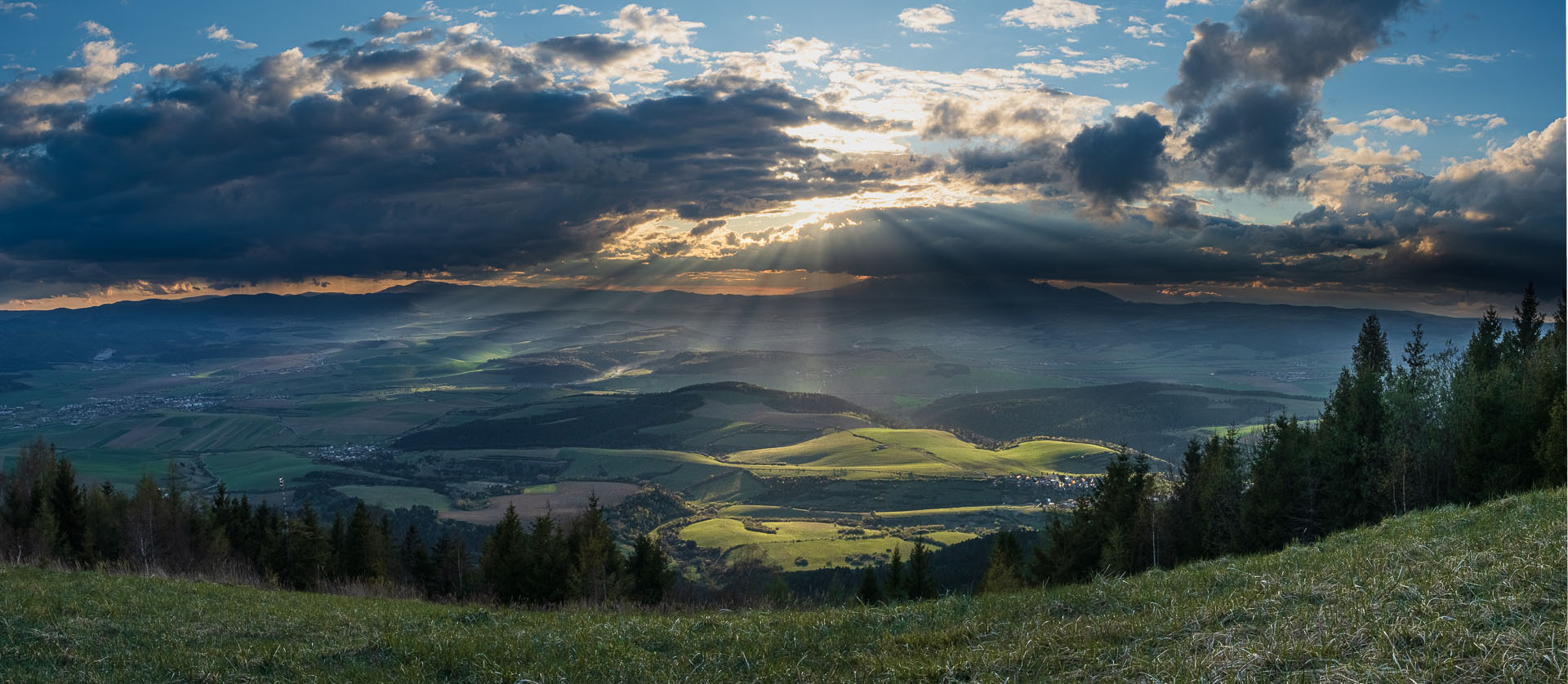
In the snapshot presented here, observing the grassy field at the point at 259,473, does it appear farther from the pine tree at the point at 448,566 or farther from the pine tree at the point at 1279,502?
the pine tree at the point at 1279,502

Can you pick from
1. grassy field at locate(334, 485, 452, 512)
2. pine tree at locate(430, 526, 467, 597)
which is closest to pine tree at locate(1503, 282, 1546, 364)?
pine tree at locate(430, 526, 467, 597)

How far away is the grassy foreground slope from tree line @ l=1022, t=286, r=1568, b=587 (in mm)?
28651

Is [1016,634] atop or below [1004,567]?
atop

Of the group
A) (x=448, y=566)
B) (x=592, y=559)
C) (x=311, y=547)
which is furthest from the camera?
(x=448, y=566)

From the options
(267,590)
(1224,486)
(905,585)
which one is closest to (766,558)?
(905,585)

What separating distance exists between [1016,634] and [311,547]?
5884cm

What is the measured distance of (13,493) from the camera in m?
52.5

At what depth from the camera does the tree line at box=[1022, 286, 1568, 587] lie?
36.4 m

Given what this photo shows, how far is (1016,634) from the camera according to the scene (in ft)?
29.7

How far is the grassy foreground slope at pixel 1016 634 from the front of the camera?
659 cm

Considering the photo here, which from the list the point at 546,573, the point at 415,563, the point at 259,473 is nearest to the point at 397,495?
the point at 259,473

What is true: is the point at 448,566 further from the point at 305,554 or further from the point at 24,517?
the point at 24,517

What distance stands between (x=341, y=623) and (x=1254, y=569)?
1537 centimetres

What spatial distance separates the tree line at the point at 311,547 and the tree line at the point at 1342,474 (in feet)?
82.2
